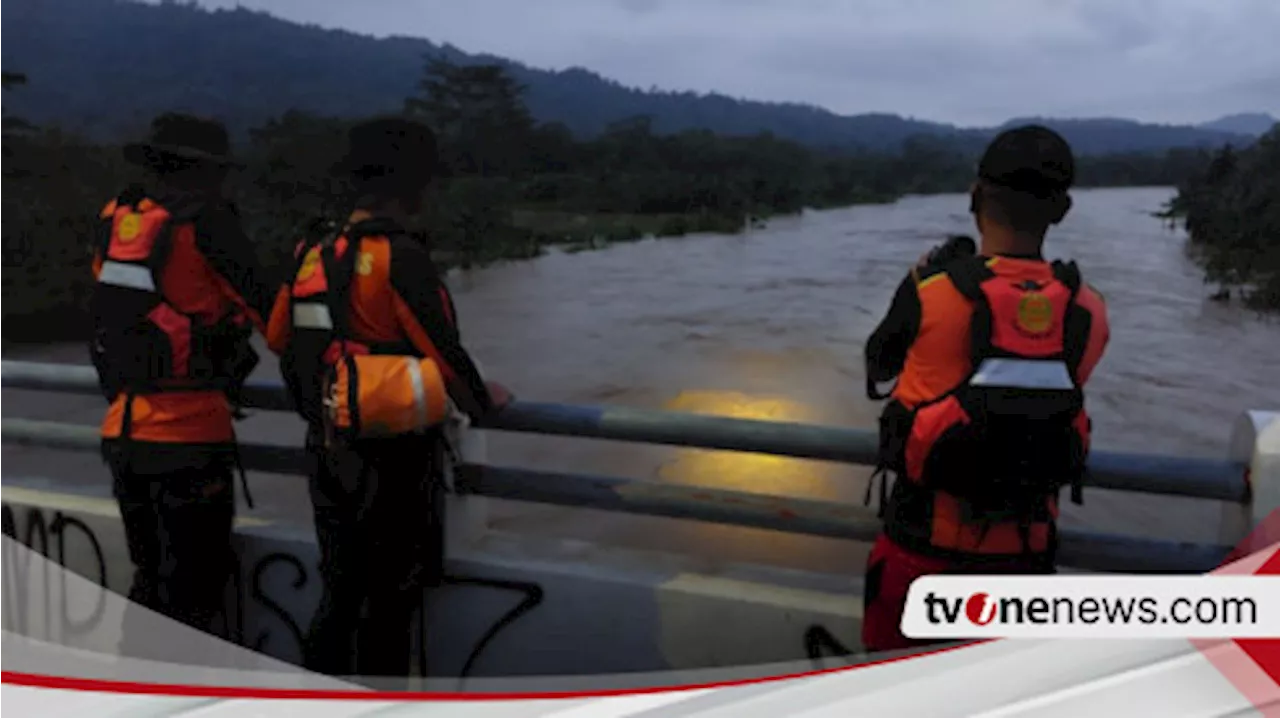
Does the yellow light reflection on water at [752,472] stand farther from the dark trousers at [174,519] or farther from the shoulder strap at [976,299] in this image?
the shoulder strap at [976,299]

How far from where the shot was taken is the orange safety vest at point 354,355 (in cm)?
176

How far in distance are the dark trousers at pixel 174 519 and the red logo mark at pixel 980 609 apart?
1.36m

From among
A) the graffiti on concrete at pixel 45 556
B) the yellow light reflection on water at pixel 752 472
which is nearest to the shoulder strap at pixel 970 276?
the graffiti on concrete at pixel 45 556

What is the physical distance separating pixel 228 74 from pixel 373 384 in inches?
34.4

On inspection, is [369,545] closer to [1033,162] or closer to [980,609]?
[980,609]

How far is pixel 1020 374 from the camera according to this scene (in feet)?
4.76

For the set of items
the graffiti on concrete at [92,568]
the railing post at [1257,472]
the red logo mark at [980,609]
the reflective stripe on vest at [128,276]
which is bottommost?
the graffiti on concrete at [92,568]

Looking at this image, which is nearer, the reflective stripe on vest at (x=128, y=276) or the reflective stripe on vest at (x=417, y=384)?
the reflective stripe on vest at (x=417, y=384)

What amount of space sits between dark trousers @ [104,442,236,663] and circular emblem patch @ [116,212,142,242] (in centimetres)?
39

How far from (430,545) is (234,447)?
0.44m

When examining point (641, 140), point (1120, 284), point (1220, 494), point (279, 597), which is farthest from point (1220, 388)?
point (279, 597)

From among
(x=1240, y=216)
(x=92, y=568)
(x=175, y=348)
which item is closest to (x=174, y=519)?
(x=175, y=348)

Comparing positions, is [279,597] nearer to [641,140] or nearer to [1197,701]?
[1197,701]

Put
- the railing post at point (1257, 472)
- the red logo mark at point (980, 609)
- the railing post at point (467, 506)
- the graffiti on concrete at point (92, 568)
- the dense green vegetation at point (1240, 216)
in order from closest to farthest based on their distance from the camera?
1. the red logo mark at point (980, 609)
2. the railing post at point (1257, 472)
3. the graffiti on concrete at point (92, 568)
4. the railing post at point (467, 506)
5. the dense green vegetation at point (1240, 216)
